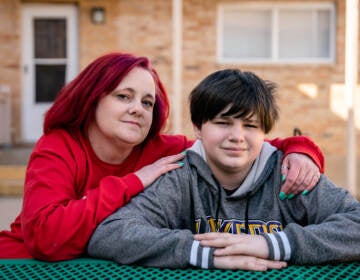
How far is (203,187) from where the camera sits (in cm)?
180

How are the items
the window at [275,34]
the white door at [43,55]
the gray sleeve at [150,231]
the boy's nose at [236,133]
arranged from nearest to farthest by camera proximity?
the gray sleeve at [150,231], the boy's nose at [236,133], the white door at [43,55], the window at [275,34]

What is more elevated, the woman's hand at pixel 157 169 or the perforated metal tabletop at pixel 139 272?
the woman's hand at pixel 157 169

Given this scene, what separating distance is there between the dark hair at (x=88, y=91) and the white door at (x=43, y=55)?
21.0 feet

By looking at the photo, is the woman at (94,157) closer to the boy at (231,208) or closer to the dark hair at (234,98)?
the boy at (231,208)

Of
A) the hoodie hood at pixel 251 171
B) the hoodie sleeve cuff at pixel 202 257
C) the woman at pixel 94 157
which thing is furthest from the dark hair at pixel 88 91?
the hoodie sleeve cuff at pixel 202 257

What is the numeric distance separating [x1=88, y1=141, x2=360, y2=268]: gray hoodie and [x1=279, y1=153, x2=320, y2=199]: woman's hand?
0.03 meters

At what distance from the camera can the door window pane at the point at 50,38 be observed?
8.04 metres

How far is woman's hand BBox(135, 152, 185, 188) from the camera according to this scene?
1716 millimetres

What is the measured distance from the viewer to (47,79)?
8211mm

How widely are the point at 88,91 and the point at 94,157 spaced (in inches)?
11.5

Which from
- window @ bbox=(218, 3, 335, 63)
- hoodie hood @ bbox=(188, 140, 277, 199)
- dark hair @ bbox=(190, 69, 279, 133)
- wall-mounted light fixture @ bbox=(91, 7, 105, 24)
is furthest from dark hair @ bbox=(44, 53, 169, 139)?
window @ bbox=(218, 3, 335, 63)

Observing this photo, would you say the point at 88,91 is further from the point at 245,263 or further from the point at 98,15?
the point at 98,15

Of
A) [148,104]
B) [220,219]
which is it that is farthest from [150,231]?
[148,104]

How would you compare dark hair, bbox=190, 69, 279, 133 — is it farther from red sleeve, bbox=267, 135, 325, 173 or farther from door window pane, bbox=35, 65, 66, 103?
door window pane, bbox=35, 65, 66, 103
